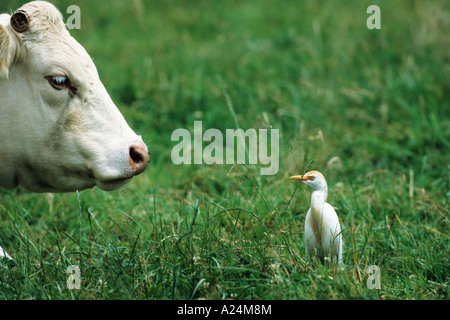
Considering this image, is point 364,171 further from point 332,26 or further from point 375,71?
point 332,26

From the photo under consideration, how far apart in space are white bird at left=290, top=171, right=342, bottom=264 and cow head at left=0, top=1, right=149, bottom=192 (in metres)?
0.91

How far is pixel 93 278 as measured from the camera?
3096 millimetres

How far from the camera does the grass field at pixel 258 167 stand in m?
3.12

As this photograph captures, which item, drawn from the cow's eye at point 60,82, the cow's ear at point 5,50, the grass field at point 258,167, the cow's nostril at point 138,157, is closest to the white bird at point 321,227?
the grass field at point 258,167

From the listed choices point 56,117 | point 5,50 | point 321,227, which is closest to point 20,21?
point 5,50

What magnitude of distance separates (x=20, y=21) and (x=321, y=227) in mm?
1906

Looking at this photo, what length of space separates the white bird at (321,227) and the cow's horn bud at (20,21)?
1.66 m

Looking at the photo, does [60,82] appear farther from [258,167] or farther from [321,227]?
[258,167]

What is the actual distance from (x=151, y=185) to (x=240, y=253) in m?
1.61

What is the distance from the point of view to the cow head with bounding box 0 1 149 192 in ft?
10.3

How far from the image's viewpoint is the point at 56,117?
10.4 feet

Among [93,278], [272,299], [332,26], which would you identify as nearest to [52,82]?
[93,278]

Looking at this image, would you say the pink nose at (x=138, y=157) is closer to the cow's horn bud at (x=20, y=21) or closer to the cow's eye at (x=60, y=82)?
the cow's eye at (x=60, y=82)
